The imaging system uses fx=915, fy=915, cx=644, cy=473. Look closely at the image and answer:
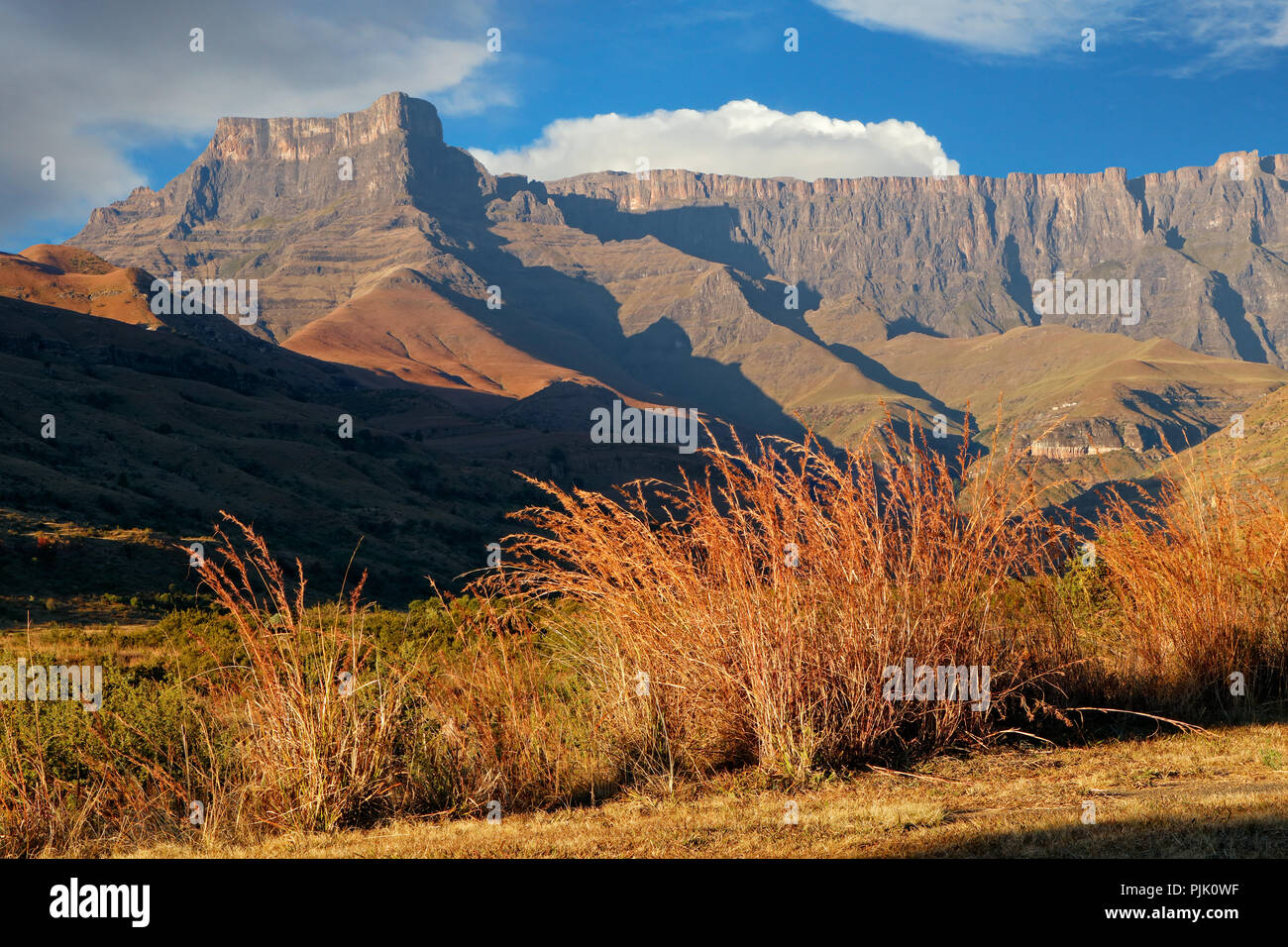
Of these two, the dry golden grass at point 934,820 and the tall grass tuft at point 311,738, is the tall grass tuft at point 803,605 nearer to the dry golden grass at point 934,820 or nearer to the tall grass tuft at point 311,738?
the dry golden grass at point 934,820

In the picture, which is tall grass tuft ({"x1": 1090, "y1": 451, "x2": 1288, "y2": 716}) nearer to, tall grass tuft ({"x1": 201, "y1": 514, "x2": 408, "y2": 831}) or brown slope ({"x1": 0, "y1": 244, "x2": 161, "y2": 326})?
tall grass tuft ({"x1": 201, "y1": 514, "x2": 408, "y2": 831})

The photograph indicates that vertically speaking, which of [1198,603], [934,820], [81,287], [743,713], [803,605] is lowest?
[934,820]

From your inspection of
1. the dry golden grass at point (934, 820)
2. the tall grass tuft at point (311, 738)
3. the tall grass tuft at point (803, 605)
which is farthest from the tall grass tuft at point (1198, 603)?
the tall grass tuft at point (311, 738)

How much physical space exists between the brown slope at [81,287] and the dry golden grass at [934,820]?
98.2 m

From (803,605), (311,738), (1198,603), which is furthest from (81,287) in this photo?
(1198,603)

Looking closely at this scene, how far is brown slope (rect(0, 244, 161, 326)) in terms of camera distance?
319 feet

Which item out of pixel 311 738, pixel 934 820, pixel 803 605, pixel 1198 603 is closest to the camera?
pixel 934 820

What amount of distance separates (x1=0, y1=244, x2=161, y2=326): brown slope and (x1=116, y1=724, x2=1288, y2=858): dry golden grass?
322 ft

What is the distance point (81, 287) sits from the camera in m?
109

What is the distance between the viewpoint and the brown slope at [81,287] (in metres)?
97.2

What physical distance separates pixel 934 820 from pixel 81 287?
127153 millimetres

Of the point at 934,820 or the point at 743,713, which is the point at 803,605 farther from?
the point at 934,820

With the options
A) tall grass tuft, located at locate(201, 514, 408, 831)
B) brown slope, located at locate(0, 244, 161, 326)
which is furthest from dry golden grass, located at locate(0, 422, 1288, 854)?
brown slope, located at locate(0, 244, 161, 326)
